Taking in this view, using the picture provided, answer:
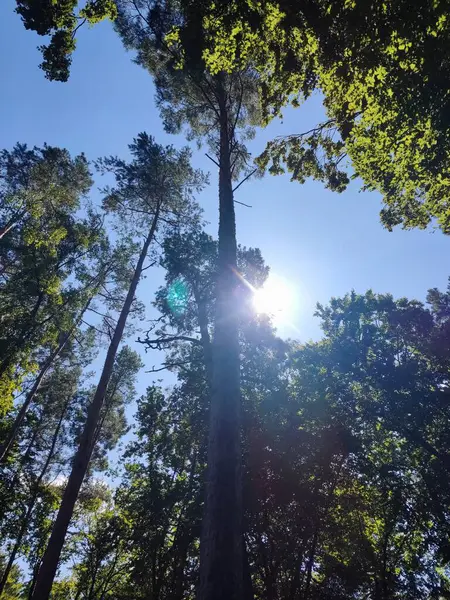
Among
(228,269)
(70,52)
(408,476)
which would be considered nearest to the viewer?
(228,269)

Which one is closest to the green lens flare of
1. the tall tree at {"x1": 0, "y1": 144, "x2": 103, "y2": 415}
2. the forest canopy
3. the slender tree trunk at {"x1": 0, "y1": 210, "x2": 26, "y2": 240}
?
the forest canopy

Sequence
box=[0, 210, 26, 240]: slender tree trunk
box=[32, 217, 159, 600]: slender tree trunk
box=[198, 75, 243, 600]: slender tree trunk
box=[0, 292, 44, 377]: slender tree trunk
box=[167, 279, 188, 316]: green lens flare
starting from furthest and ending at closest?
box=[0, 210, 26, 240]: slender tree trunk
box=[0, 292, 44, 377]: slender tree trunk
box=[167, 279, 188, 316]: green lens flare
box=[32, 217, 159, 600]: slender tree trunk
box=[198, 75, 243, 600]: slender tree trunk

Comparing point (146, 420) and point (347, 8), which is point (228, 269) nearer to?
point (347, 8)

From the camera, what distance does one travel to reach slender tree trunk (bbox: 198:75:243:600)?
2.99 meters

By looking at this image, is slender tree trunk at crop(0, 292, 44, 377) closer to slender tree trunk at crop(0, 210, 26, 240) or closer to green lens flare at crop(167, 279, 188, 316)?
slender tree trunk at crop(0, 210, 26, 240)

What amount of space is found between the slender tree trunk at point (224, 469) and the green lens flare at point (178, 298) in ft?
24.7

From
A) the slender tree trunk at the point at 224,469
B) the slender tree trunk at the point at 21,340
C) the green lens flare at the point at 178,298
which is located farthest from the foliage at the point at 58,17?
the slender tree trunk at the point at 21,340

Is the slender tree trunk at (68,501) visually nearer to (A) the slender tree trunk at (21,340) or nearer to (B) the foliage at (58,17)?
(A) the slender tree trunk at (21,340)

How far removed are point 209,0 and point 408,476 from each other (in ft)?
60.0

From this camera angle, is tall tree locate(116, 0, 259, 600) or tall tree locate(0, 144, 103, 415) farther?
tall tree locate(0, 144, 103, 415)

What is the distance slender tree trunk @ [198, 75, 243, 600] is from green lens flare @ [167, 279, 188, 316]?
24.7ft

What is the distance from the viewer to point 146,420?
14.9 m

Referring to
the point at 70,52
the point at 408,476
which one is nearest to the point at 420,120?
the point at 70,52

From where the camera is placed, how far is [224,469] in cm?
373
